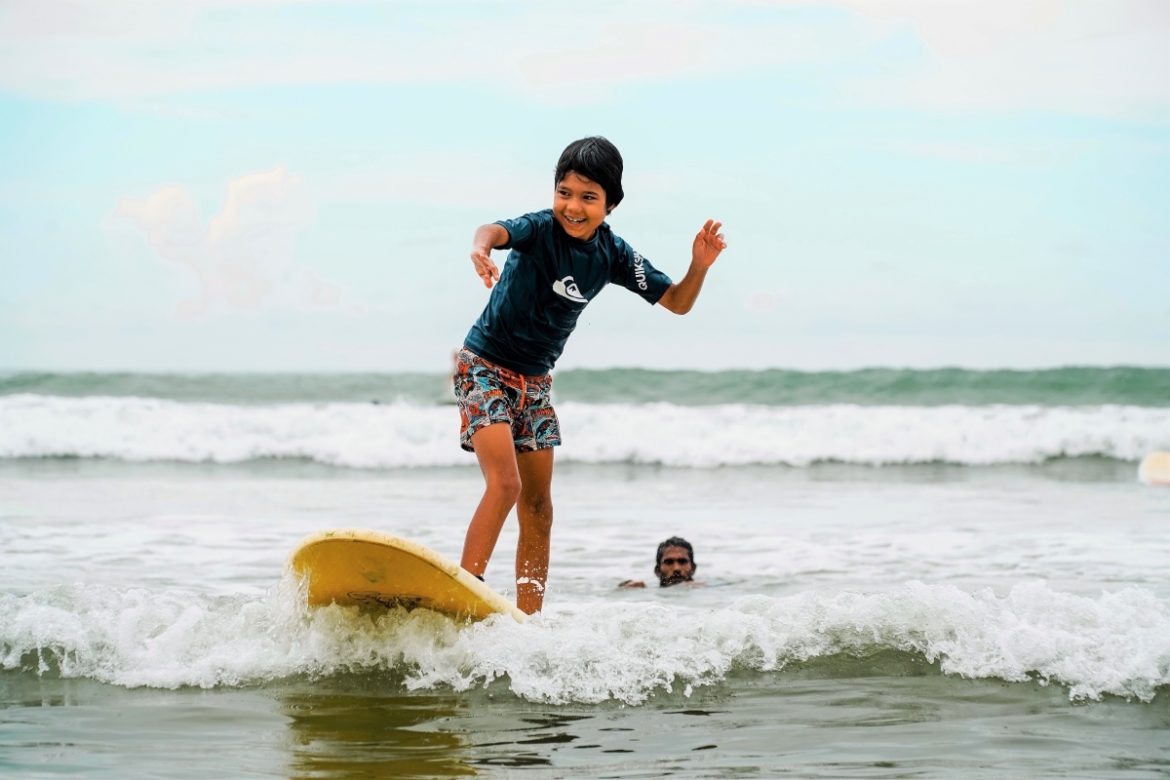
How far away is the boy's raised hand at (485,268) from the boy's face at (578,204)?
22.7 inches

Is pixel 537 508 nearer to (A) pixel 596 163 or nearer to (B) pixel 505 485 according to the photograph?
(B) pixel 505 485

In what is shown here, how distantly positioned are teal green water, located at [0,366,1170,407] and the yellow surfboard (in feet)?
59.2

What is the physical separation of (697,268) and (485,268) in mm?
1125

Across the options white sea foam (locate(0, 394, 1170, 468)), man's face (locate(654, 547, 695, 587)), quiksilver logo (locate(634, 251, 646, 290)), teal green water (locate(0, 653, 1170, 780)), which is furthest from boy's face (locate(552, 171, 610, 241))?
white sea foam (locate(0, 394, 1170, 468))

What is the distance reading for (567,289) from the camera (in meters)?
4.88

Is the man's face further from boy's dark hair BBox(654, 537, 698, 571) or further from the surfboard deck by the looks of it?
the surfboard deck

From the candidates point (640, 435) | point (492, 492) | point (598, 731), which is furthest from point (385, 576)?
point (640, 435)

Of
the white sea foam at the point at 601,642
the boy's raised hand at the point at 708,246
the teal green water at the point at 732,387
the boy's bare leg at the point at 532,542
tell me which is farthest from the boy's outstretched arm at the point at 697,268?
the teal green water at the point at 732,387

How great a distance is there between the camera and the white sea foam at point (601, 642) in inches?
180

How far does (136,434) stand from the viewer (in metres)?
17.7

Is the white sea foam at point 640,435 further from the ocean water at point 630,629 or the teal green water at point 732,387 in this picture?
the teal green water at point 732,387

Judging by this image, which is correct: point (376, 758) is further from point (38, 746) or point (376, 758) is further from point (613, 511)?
point (613, 511)

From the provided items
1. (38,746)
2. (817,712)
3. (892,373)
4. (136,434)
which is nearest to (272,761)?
(38,746)

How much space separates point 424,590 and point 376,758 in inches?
39.5
